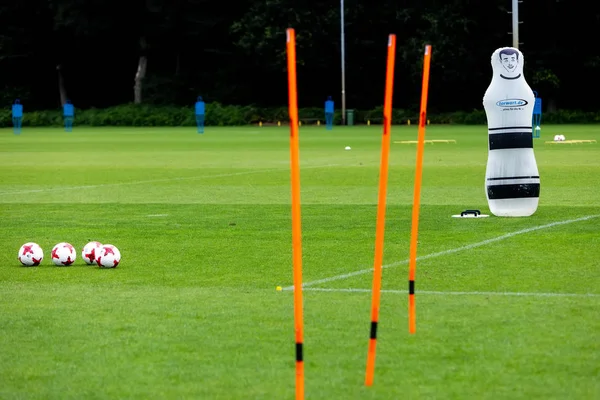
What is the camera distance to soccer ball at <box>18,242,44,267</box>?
1388cm

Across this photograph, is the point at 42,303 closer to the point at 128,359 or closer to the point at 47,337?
the point at 47,337

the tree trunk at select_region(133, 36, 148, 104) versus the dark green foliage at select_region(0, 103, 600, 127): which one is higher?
the tree trunk at select_region(133, 36, 148, 104)

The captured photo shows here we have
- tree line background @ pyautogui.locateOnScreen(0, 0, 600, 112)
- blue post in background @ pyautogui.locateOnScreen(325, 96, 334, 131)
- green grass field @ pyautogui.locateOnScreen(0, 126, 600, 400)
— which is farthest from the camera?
tree line background @ pyautogui.locateOnScreen(0, 0, 600, 112)

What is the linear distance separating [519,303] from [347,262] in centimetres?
326

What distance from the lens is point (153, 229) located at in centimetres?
1772

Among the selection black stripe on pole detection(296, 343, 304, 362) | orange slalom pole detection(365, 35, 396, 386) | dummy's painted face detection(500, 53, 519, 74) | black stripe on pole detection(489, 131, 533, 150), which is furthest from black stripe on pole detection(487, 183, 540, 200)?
black stripe on pole detection(296, 343, 304, 362)

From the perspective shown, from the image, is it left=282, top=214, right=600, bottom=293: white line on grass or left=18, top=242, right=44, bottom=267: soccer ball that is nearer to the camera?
left=282, top=214, right=600, bottom=293: white line on grass

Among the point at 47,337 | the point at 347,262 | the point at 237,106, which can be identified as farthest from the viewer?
the point at 237,106

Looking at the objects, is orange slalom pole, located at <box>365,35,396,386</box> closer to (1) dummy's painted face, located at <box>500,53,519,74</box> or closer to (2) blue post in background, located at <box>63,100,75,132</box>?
(1) dummy's painted face, located at <box>500,53,519,74</box>

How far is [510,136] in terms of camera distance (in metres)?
18.2

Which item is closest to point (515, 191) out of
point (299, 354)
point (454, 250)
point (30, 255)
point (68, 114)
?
point (454, 250)

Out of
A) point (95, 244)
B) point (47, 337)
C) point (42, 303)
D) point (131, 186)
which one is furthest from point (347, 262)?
point (131, 186)

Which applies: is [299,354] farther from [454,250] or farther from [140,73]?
[140,73]

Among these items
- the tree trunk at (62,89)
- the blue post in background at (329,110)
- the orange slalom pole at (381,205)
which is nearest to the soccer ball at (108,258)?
the orange slalom pole at (381,205)
